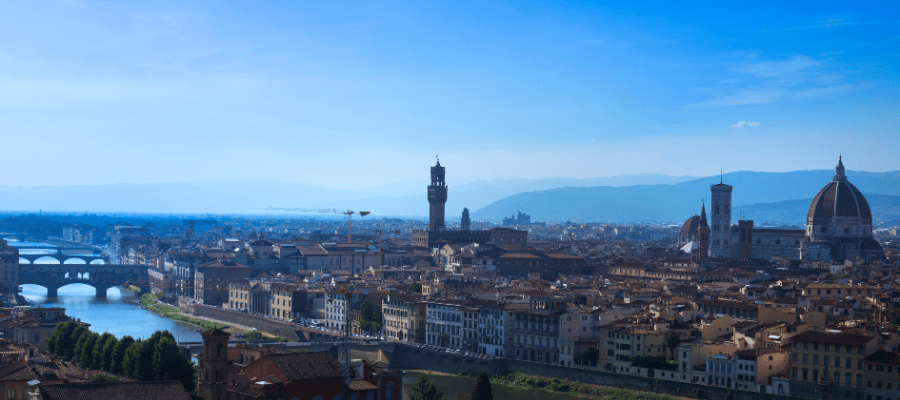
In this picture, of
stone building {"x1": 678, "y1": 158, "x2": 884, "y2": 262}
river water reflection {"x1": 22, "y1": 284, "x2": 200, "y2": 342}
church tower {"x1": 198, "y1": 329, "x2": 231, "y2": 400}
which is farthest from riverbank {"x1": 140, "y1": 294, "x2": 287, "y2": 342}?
stone building {"x1": 678, "y1": 158, "x2": 884, "y2": 262}

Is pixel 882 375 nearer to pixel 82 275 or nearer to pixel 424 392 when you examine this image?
pixel 424 392

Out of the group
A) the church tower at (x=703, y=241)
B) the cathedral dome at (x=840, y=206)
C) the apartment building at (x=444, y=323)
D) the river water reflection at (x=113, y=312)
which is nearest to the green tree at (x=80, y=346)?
the river water reflection at (x=113, y=312)

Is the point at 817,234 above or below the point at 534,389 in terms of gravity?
above

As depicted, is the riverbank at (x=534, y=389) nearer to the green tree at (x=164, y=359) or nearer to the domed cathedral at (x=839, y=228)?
the green tree at (x=164, y=359)

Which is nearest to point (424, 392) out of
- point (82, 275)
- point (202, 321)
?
point (202, 321)

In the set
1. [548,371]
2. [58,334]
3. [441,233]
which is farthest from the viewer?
[441,233]

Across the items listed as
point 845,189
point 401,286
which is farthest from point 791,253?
point 401,286

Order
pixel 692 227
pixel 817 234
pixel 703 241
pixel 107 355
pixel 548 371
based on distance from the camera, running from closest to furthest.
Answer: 1. pixel 107 355
2. pixel 548 371
3. pixel 817 234
4. pixel 703 241
5. pixel 692 227

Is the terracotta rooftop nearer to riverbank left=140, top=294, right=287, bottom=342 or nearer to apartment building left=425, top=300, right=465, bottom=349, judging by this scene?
apartment building left=425, top=300, right=465, bottom=349
